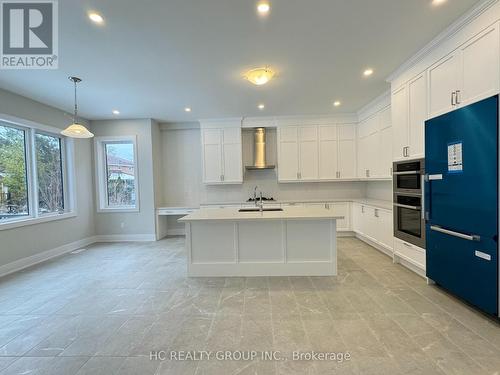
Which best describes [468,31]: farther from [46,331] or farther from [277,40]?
[46,331]

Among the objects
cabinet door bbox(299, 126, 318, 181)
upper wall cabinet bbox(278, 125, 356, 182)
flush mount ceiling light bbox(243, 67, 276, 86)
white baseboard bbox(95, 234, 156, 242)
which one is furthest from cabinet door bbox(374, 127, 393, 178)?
white baseboard bbox(95, 234, 156, 242)

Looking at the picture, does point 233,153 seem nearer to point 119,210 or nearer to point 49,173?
point 119,210

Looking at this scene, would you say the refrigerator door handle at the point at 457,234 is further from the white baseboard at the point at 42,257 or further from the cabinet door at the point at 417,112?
the white baseboard at the point at 42,257

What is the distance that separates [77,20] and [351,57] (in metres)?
3.06

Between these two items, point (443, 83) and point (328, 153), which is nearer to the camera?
point (443, 83)

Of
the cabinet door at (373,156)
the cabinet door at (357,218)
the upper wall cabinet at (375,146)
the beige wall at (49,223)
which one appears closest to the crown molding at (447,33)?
the upper wall cabinet at (375,146)

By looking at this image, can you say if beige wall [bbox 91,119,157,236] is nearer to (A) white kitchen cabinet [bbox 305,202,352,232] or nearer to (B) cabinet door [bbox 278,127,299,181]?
(B) cabinet door [bbox 278,127,299,181]

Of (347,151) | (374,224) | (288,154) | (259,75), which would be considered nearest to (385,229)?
(374,224)

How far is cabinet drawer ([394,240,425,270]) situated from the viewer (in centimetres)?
327

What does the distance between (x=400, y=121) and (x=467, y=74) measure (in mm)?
1167

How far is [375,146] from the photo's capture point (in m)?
5.04

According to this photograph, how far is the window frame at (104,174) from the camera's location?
5906mm

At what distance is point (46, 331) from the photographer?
2.34 meters

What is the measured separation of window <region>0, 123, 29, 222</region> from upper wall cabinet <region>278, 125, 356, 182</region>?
5.04 metres
